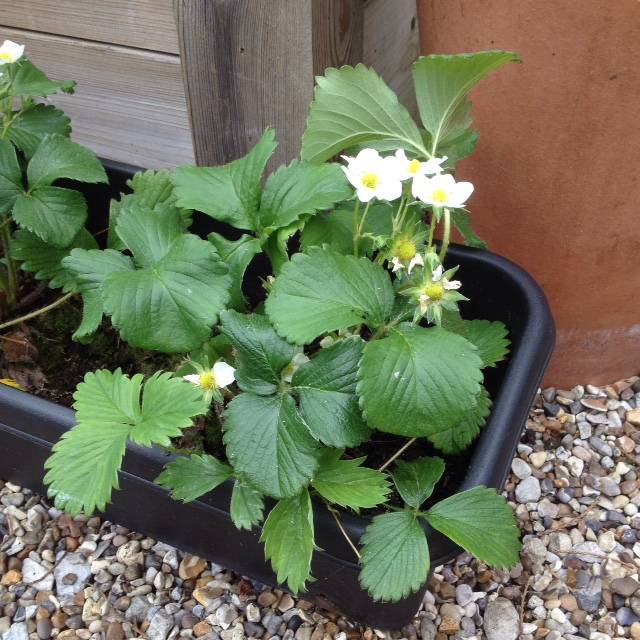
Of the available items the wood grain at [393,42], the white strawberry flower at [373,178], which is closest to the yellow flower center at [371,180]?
the white strawberry flower at [373,178]

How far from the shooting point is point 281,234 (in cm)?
79

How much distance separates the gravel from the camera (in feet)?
3.16

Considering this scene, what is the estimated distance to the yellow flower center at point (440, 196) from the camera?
2.21 ft

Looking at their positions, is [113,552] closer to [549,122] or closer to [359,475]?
[359,475]

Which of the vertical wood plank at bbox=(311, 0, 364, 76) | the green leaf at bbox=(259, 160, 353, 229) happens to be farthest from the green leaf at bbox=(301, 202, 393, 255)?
the vertical wood plank at bbox=(311, 0, 364, 76)

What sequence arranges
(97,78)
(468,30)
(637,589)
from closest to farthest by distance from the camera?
(468,30) → (637,589) → (97,78)

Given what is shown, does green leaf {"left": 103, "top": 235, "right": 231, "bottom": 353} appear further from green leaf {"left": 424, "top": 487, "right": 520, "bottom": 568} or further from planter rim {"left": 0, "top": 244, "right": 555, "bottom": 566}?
green leaf {"left": 424, "top": 487, "right": 520, "bottom": 568}

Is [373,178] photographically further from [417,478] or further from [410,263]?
[417,478]

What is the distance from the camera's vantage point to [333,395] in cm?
68

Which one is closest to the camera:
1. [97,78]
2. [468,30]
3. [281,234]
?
[281,234]

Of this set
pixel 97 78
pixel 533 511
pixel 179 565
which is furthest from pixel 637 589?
pixel 97 78

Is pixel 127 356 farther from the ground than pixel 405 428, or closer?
closer

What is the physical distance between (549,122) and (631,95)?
10cm

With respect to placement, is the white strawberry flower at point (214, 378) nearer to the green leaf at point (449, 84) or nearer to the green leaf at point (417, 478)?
the green leaf at point (417, 478)
